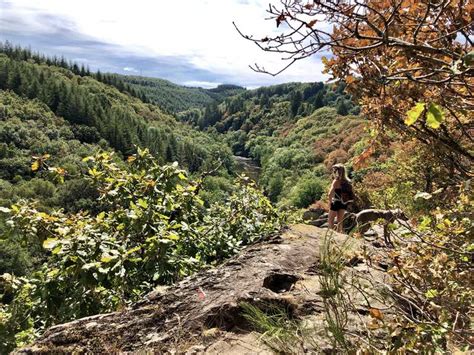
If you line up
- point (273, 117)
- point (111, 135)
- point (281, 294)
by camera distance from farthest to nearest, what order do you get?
point (273, 117) < point (111, 135) < point (281, 294)

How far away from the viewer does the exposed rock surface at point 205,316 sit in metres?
3.20

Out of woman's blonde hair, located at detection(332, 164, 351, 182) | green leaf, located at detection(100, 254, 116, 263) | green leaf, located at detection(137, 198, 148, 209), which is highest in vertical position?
woman's blonde hair, located at detection(332, 164, 351, 182)

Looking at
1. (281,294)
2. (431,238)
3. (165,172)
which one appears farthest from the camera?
(165,172)

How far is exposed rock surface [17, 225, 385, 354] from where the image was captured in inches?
126

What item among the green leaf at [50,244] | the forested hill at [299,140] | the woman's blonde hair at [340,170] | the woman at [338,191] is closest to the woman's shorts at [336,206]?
the woman at [338,191]

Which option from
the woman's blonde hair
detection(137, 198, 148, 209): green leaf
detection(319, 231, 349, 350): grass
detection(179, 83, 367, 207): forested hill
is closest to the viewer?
detection(319, 231, 349, 350): grass

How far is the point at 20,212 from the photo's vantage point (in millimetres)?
4672

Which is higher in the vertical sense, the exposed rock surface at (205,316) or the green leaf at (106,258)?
the green leaf at (106,258)

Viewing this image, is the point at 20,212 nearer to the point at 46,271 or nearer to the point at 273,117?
the point at 46,271

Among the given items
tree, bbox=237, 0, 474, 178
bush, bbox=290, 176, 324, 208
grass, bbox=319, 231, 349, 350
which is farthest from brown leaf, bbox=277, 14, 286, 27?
bush, bbox=290, 176, 324, 208

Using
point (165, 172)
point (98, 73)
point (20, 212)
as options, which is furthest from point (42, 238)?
point (98, 73)

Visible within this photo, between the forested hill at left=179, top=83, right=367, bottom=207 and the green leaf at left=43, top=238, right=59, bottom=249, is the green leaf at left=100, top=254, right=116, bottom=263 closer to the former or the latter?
the green leaf at left=43, top=238, right=59, bottom=249

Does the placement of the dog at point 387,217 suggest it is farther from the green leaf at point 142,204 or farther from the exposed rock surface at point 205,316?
the green leaf at point 142,204

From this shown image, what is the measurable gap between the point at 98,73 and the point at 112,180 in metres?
197
